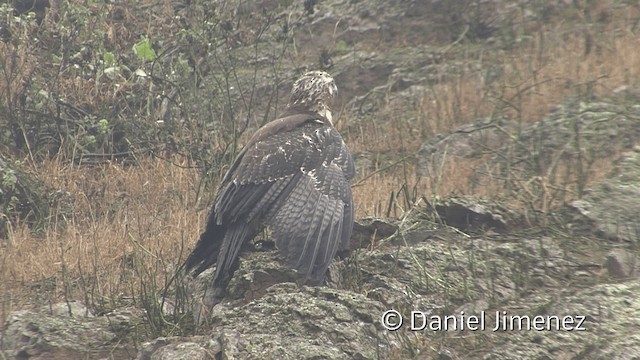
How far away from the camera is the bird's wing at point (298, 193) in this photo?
19.6ft

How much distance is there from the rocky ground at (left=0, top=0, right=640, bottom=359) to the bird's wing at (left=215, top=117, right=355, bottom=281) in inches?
8.2

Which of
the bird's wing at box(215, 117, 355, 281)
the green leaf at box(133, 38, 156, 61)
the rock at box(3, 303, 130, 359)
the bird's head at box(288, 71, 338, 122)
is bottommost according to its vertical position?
the rock at box(3, 303, 130, 359)

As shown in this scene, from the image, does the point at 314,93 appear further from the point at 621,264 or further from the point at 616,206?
the point at 621,264

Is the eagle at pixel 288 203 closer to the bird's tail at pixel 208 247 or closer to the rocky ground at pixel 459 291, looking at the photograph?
the bird's tail at pixel 208 247

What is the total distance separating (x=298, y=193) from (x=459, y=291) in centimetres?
108

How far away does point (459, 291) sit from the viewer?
19.8ft

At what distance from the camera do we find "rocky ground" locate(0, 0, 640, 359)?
5.32m

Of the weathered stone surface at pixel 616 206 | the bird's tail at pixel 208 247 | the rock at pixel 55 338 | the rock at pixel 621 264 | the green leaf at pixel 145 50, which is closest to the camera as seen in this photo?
the rock at pixel 55 338

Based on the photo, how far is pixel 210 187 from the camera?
27.8 ft

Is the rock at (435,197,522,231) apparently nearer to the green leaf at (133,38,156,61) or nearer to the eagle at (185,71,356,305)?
the eagle at (185,71,356,305)

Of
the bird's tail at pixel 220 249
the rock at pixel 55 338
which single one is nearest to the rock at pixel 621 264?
the bird's tail at pixel 220 249

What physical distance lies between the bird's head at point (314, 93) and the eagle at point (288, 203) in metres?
→ 0.48

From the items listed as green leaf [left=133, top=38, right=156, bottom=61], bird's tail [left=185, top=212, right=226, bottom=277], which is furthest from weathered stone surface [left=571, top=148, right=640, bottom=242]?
green leaf [left=133, top=38, right=156, bottom=61]

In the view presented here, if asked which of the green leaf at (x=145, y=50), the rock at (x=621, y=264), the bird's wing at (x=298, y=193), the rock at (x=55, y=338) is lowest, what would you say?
the rock at (x=55, y=338)
